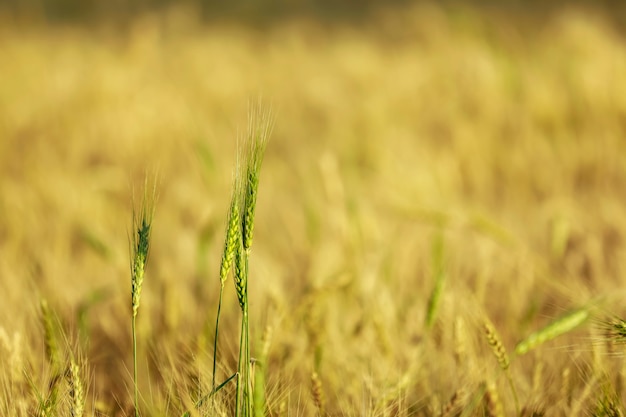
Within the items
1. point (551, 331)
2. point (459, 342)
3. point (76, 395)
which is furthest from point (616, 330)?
point (76, 395)

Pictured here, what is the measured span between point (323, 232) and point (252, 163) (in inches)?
37.0

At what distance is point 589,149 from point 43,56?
2992 millimetres

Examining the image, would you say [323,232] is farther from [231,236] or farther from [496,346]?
[231,236]

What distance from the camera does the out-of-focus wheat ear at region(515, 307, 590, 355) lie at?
723 millimetres

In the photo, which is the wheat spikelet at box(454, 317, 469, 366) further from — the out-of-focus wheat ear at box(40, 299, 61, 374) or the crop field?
the out-of-focus wheat ear at box(40, 299, 61, 374)

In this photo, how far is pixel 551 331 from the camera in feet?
2.44

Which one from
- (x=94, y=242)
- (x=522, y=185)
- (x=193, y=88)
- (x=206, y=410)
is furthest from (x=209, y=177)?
(x=193, y=88)

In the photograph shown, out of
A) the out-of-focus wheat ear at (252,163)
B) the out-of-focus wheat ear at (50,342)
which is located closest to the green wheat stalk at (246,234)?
the out-of-focus wheat ear at (252,163)

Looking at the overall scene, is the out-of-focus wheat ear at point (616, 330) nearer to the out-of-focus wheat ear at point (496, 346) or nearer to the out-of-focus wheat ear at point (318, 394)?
the out-of-focus wheat ear at point (496, 346)

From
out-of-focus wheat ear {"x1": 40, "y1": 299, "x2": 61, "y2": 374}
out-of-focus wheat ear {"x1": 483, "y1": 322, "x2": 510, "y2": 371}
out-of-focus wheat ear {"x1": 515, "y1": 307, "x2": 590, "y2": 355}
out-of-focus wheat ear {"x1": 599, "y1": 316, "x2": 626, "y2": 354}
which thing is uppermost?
out-of-focus wheat ear {"x1": 599, "y1": 316, "x2": 626, "y2": 354}

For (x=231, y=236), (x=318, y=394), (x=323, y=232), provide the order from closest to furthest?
(x=231, y=236) → (x=318, y=394) → (x=323, y=232)

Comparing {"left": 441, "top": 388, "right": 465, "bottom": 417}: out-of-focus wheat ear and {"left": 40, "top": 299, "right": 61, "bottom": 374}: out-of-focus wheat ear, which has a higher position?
{"left": 441, "top": 388, "right": 465, "bottom": 417}: out-of-focus wheat ear

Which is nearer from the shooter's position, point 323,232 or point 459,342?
point 459,342

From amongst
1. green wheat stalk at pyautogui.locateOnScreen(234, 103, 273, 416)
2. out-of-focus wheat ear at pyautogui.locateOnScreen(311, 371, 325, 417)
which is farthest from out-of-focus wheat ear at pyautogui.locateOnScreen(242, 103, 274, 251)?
out-of-focus wheat ear at pyautogui.locateOnScreen(311, 371, 325, 417)
